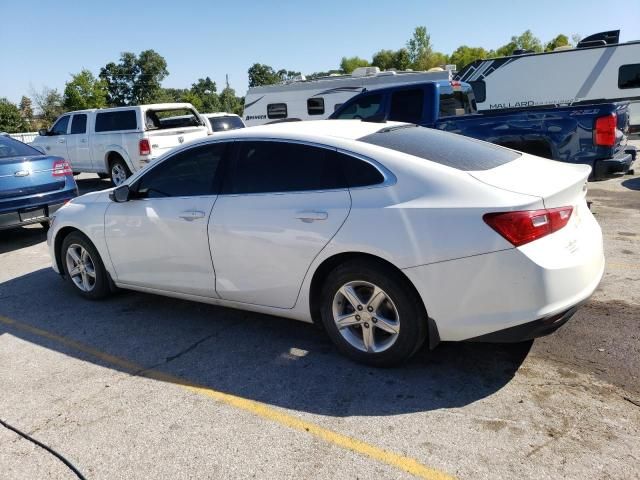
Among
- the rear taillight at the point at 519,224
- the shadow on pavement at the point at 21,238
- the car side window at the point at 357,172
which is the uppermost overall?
the car side window at the point at 357,172

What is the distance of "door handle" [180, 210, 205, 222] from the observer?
4031mm

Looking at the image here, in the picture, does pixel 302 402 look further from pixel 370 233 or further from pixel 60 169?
pixel 60 169

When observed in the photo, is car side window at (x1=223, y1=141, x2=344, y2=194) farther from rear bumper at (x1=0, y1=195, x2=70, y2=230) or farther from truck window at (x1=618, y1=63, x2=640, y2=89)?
truck window at (x1=618, y1=63, x2=640, y2=89)

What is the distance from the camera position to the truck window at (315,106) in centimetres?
1564

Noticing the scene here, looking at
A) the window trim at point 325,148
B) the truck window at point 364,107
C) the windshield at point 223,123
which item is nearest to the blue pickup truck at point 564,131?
the truck window at point 364,107

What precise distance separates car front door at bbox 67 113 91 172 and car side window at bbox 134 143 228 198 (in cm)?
959

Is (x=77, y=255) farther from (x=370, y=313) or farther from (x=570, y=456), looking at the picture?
(x=570, y=456)

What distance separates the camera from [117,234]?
4.66m

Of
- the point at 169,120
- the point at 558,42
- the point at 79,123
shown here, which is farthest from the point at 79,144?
the point at 558,42

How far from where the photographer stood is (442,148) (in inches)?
144

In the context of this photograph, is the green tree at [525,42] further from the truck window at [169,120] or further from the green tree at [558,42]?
the truck window at [169,120]

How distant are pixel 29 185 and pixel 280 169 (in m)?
5.25

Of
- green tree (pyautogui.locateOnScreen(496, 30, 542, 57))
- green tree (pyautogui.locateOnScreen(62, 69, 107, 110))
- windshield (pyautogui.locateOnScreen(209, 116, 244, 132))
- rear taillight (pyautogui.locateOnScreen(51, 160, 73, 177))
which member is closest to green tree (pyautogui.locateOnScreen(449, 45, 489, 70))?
green tree (pyautogui.locateOnScreen(496, 30, 542, 57))

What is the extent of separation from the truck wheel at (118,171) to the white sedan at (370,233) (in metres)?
8.33
